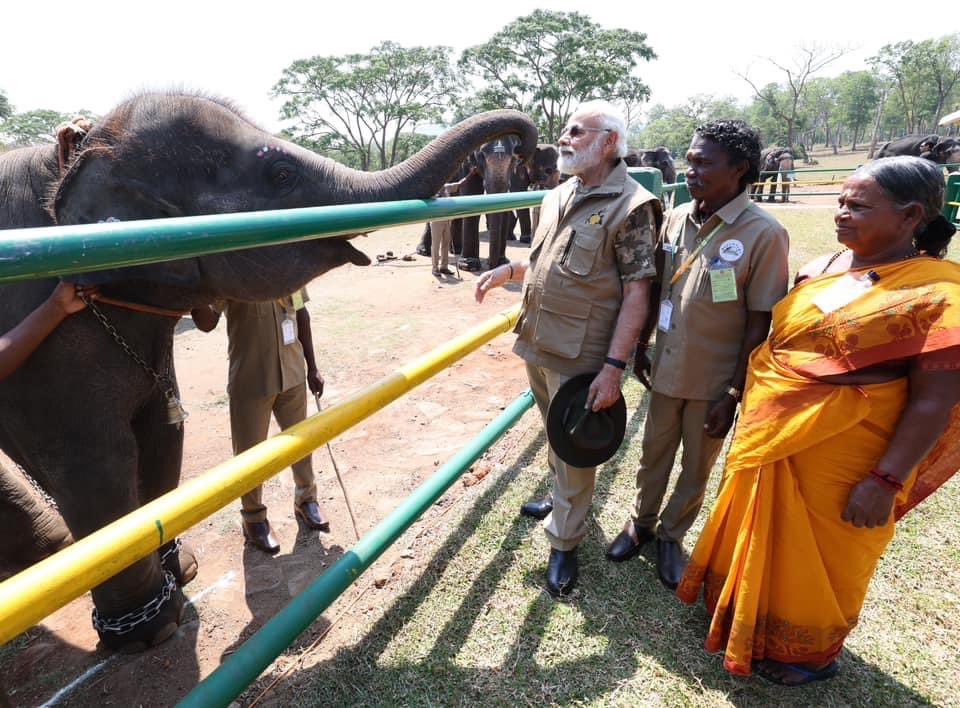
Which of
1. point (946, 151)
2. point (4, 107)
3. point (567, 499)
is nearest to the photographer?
point (567, 499)

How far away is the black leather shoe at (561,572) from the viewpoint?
2393 mm

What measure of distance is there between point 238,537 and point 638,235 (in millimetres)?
2545

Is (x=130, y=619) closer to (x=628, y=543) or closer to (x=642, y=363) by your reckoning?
(x=628, y=543)

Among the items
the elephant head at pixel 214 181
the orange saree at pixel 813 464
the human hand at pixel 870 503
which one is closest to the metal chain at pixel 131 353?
the elephant head at pixel 214 181

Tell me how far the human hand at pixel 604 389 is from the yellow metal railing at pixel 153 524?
2.69 feet

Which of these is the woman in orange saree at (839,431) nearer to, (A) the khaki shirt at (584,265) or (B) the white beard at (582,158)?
(A) the khaki shirt at (584,265)

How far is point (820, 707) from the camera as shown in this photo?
1.91 metres

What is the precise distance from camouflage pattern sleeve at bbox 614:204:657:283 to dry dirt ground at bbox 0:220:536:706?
1.59m

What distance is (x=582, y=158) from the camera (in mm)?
2082

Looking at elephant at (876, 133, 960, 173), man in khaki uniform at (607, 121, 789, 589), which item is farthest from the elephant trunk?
elephant at (876, 133, 960, 173)

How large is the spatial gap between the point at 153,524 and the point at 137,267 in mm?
991

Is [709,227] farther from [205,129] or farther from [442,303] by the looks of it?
[442,303]

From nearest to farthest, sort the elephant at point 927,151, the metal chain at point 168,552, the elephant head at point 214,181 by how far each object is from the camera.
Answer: the elephant head at point 214,181 < the metal chain at point 168,552 < the elephant at point 927,151

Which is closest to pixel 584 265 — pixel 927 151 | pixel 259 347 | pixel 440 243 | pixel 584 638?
pixel 584 638
